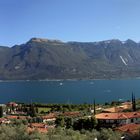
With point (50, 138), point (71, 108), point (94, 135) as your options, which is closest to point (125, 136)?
point (94, 135)

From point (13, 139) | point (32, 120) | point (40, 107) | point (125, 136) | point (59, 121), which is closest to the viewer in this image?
point (13, 139)

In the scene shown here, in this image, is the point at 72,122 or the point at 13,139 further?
the point at 72,122

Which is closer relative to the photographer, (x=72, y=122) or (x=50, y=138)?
(x=50, y=138)

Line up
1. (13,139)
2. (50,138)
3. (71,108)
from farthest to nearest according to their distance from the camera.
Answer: (71,108), (13,139), (50,138)

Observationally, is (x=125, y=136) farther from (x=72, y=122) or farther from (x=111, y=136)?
(x=72, y=122)

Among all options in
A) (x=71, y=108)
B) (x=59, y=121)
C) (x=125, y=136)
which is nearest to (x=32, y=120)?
(x=59, y=121)

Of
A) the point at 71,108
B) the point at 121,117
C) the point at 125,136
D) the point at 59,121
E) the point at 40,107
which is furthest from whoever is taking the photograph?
the point at 40,107

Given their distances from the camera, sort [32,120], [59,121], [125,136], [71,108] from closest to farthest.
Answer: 1. [125,136]
2. [59,121]
3. [32,120]
4. [71,108]

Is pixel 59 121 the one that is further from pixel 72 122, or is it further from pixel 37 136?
pixel 37 136
